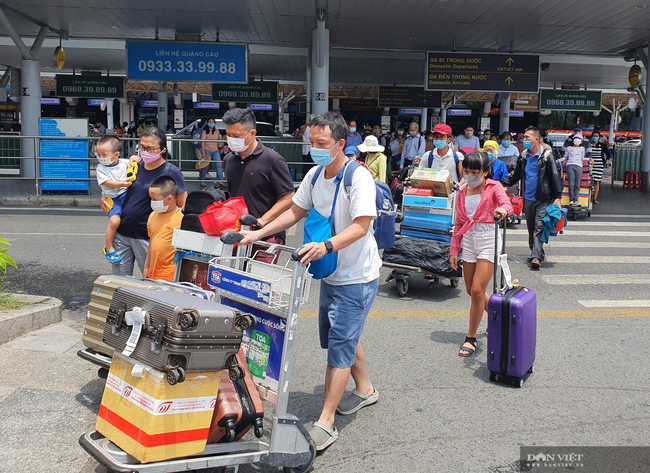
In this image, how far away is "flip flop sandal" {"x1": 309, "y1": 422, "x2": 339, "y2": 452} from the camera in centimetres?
345

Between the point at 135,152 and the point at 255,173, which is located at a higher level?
the point at 135,152

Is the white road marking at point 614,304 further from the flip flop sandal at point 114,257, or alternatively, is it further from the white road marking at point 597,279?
the flip flop sandal at point 114,257

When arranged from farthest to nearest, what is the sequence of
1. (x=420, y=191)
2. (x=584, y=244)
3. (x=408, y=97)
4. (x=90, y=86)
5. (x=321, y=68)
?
(x=408, y=97) < (x=90, y=86) < (x=321, y=68) < (x=584, y=244) < (x=420, y=191)

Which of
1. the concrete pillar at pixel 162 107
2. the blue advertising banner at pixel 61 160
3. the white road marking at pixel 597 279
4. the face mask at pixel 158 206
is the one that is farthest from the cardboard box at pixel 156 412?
the concrete pillar at pixel 162 107

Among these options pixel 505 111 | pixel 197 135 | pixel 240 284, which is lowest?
pixel 240 284

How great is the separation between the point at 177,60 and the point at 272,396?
1440 cm

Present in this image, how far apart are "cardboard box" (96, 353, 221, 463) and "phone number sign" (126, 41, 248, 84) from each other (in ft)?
46.4

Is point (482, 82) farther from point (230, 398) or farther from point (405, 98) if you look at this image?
point (230, 398)

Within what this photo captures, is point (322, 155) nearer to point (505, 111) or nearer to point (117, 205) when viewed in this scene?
point (117, 205)

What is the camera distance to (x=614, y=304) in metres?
6.88

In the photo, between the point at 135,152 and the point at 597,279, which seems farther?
the point at 135,152

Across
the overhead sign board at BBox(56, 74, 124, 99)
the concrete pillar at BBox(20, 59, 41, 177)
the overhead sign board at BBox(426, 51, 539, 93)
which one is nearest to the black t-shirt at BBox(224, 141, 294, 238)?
the overhead sign board at BBox(426, 51, 539, 93)

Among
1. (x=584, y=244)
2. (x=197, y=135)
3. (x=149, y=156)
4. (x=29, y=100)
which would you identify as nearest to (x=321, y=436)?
(x=149, y=156)

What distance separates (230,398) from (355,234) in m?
1.11
